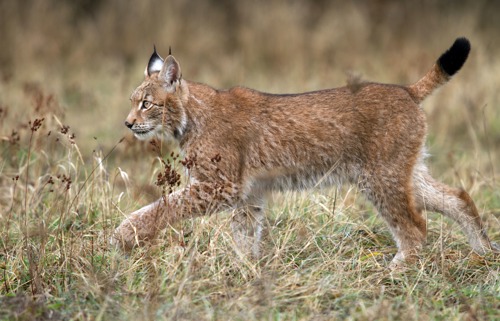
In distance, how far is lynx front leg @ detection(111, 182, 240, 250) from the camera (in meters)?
5.79

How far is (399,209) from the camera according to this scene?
6.31 meters

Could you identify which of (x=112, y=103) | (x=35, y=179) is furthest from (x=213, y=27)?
(x=35, y=179)

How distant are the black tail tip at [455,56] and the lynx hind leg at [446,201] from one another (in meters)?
0.72

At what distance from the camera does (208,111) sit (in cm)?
653

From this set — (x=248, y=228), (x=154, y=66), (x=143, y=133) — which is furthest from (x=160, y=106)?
(x=248, y=228)

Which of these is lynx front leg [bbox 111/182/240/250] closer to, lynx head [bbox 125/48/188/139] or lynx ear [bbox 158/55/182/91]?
lynx head [bbox 125/48/188/139]

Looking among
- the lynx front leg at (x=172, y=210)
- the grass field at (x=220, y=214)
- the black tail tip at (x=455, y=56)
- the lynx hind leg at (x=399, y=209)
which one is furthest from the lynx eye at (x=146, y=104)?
the black tail tip at (x=455, y=56)

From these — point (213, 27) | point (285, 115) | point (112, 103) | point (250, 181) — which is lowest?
point (250, 181)

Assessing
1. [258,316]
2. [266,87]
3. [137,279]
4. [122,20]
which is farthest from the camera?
[122,20]

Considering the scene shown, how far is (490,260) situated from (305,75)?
24.7 ft

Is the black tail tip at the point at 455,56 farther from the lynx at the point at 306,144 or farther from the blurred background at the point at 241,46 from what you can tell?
the blurred background at the point at 241,46

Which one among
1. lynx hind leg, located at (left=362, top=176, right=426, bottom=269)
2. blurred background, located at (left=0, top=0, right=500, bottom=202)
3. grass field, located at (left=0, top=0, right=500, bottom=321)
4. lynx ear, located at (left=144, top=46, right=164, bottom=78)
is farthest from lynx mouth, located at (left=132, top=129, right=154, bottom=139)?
blurred background, located at (left=0, top=0, right=500, bottom=202)

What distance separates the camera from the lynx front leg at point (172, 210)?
5.79 m

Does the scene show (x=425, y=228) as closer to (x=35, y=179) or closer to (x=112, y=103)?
(x=35, y=179)
